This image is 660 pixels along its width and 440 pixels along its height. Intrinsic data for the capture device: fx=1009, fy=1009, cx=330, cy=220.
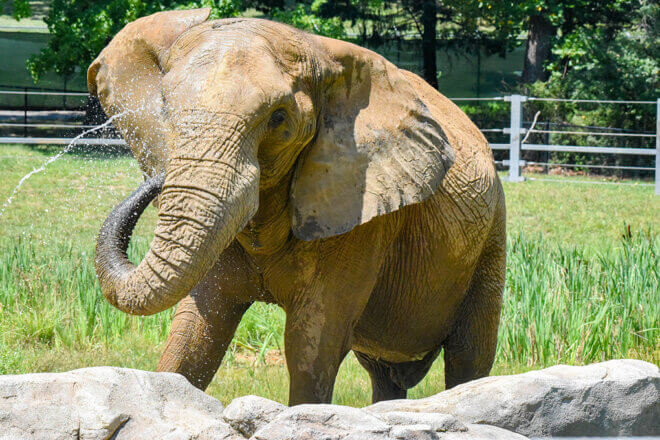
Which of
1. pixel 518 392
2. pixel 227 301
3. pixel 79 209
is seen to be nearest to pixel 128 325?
pixel 227 301

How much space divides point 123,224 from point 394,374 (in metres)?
2.41

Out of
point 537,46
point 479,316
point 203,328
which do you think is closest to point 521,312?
point 479,316

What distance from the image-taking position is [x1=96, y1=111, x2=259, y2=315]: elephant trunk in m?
3.34

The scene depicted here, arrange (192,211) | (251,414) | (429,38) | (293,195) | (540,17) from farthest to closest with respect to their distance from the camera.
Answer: (429,38), (540,17), (293,195), (192,211), (251,414)

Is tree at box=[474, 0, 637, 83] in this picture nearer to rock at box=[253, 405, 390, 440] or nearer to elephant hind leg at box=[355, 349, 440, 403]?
elephant hind leg at box=[355, 349, 440, 403]

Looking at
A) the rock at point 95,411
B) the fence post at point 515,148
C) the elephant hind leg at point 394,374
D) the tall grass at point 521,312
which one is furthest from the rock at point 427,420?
the fence post at point 515,148

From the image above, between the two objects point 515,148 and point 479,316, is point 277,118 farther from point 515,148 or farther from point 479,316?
point 515,148

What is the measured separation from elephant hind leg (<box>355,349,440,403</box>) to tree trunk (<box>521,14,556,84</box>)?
16394 mm

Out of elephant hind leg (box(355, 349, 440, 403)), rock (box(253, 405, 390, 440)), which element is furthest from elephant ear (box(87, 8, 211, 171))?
elephant hind leg (box(355, 349, 440, 403))

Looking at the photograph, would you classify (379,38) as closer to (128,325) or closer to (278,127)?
(128,325)

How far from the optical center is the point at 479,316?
210 inches

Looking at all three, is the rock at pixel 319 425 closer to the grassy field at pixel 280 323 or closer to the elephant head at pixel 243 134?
the elephant head at pixel 243 134

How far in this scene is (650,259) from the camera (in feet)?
24.3

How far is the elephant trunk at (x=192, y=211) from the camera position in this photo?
11.0 ft
